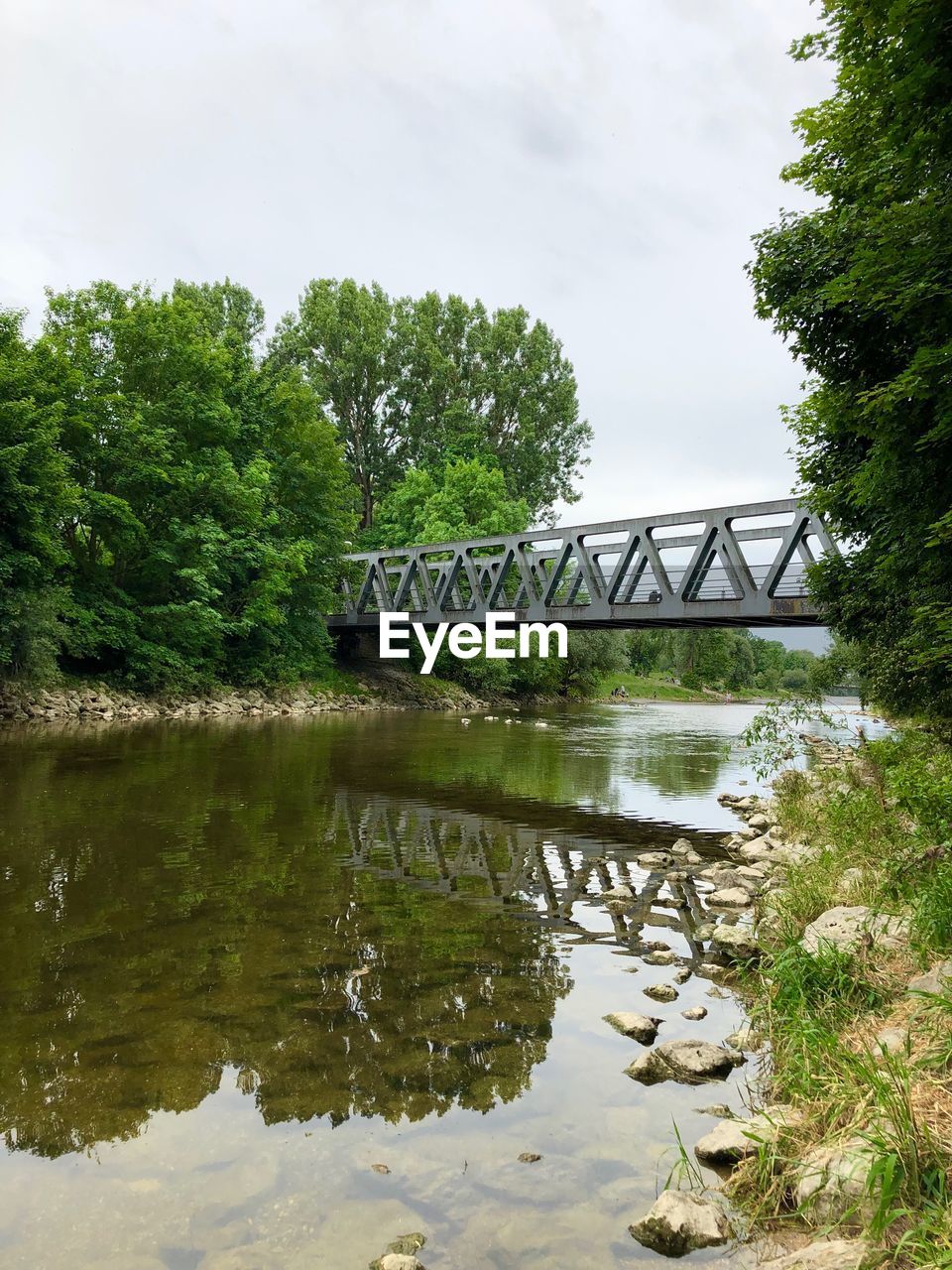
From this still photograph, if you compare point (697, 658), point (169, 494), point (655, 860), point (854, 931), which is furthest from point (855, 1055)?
point (697, 658)

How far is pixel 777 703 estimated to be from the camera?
12672 mm

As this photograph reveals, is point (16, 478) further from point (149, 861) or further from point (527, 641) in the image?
point (527, 641)

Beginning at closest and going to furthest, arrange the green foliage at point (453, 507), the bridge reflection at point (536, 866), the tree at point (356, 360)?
1. the bridge reflection at point (536, 866)
2. the green foliage at point (453, 507)
3. the tree at point (356, 360)

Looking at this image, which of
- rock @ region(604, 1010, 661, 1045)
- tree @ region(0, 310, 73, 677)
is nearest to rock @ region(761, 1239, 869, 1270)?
rock @ region(604, 1010, 661, 1045)

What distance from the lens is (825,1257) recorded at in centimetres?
290

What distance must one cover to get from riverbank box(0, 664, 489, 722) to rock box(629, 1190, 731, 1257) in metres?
24.2

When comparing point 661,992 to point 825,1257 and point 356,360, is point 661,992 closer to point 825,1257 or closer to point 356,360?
point 825,1257

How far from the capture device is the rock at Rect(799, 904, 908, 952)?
5.41m

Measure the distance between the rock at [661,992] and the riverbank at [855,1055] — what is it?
52 centimetres

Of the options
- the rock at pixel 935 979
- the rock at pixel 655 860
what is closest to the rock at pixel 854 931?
the rock at pixel 935 979

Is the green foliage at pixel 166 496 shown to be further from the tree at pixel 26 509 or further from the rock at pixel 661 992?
the rock at pixel 661 992

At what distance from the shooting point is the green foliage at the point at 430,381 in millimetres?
54031

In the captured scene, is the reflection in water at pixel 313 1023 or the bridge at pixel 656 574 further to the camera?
the bridge at pixel 656 574

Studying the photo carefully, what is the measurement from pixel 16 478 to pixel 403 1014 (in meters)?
20.0
